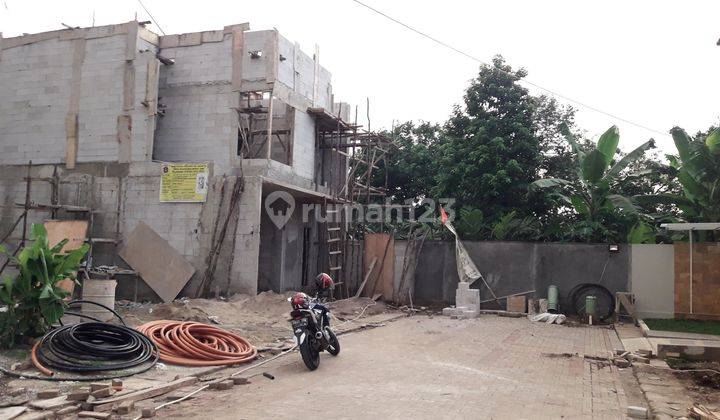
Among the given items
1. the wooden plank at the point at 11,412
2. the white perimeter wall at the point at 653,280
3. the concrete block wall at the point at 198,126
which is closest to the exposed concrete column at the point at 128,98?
the concrete block wall at the point at 198,126

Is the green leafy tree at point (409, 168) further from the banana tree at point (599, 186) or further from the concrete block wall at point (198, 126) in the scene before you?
the concrete block wall at point (198, 126)

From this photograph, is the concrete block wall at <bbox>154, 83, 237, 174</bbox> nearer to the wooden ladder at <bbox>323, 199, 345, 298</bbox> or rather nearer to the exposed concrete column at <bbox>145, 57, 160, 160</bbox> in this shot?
the exposed concrete column at <bbox>145, 57, 160, 160</bbox>

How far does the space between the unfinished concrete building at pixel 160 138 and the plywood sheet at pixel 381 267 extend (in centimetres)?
158

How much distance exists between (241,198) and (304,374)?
23.6 ft

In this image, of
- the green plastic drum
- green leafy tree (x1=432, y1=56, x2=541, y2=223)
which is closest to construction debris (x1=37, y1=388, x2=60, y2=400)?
the green plastic drum

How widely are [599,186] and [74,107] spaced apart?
14950 mm

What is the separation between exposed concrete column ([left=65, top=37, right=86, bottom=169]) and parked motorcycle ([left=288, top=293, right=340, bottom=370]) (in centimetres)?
1035

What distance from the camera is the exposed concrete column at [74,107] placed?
15125 mm

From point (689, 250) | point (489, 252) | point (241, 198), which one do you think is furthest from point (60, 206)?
point (689, 250)

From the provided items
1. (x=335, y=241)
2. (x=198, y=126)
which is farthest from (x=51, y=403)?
(x=335, y=241)

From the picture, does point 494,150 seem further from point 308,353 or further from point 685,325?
point 308,353

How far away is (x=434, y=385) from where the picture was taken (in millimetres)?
6551

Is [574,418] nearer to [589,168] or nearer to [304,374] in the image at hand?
[304,374]

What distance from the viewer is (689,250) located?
46.1 ft
